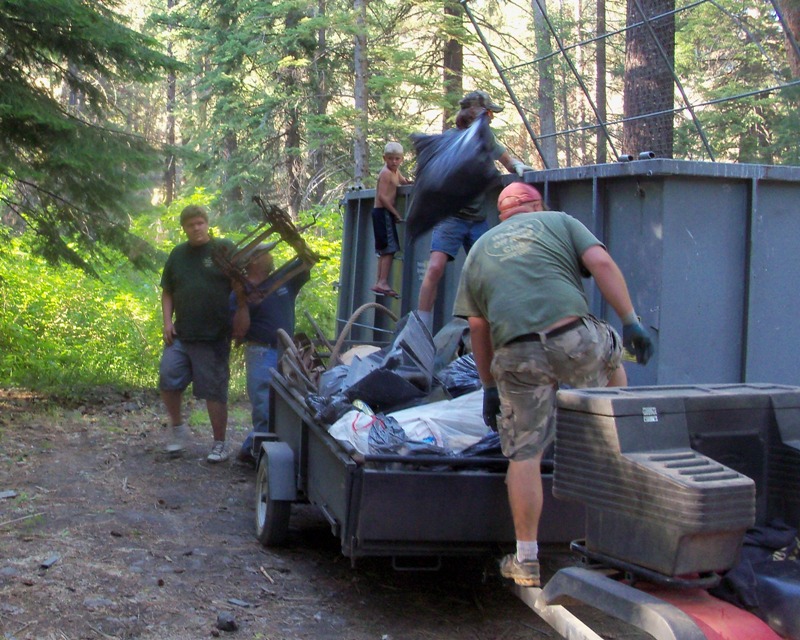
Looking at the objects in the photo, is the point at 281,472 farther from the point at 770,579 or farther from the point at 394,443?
the point at 770,579

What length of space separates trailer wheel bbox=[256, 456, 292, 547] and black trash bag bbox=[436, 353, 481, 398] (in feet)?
3.63

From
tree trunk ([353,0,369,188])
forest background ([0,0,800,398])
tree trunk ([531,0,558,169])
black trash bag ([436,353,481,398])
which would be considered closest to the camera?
black trash bag ([436,353,481,398])

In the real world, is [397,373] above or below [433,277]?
below

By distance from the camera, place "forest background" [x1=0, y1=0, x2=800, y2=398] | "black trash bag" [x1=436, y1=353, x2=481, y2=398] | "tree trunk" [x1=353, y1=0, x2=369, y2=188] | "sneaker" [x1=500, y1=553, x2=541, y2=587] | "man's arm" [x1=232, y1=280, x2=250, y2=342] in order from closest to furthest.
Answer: "sneaker" [x1=500, y1=553, x2=541, y2=587]
"black trash bag" [x1=436, y1=353, x2=481, y2=398]
"man's arm" [x1=232, y1=280, x2=250, y2=342]
"forest background" [x1=0, y1=0, x2=800, y2=398]
"tree trunk" [x1=353, y1=0, x2=369, y2=188]

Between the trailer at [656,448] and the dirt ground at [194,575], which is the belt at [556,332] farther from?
the dirt ground at [194,575]

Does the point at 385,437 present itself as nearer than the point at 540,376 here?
No

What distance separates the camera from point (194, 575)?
16.0 ft

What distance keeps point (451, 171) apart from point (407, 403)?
206 cm

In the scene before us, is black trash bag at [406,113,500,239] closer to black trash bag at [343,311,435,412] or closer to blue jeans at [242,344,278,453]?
black trash bag at [343,311,435,412]

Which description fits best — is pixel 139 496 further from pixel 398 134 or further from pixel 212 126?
pixel 212 126

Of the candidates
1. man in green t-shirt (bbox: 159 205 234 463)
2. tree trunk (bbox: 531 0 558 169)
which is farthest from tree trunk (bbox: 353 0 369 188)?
man in green t-shirt (bbox: 159 205 234 463)


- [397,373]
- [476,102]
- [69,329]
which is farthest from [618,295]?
[69,329]

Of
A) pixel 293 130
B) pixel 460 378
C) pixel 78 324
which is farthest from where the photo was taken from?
pixel 293 130

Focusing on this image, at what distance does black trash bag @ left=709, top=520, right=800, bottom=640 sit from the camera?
9.13 ft
